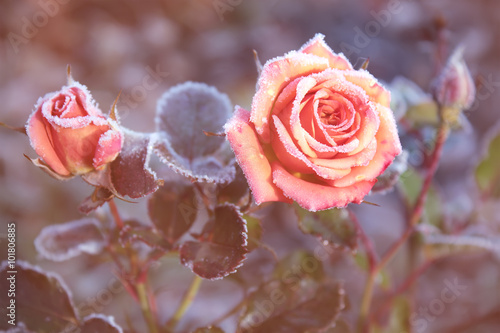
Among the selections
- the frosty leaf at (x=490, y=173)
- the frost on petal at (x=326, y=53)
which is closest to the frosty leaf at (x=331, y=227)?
the frost on petal at (x=326, y=53)

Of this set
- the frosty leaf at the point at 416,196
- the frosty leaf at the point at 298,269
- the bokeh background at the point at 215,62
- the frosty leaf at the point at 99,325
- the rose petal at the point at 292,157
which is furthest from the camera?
the bokeh background at the point at 215,62

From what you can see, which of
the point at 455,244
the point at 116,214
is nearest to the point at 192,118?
the point at 116,214

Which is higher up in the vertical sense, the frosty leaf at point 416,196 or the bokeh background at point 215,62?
the bokeh background at point 215,62

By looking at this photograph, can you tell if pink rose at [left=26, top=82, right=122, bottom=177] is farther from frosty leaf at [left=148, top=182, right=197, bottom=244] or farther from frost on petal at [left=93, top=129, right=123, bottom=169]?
frosty leaf at [left=148, top=182, right=197, bottom=244]

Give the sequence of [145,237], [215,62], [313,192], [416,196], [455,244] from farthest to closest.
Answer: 1. [215,62]
2. [416,196]
3. [455,244]
4. [145,237]
5. [313,192]

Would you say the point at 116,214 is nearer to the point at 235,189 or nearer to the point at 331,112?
the point at 235,189

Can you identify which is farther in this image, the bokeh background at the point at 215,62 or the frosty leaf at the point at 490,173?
the bokeh background at the point at 215,62

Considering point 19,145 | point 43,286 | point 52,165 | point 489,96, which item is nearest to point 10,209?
point 19,145

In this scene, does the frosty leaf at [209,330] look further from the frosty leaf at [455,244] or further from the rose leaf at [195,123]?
the frosty leaf at [455,244]
